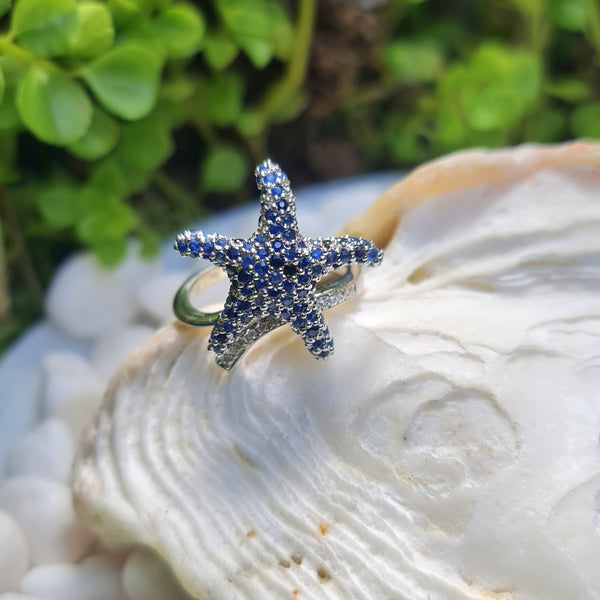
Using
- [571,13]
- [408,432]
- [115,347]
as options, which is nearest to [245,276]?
[408,432]

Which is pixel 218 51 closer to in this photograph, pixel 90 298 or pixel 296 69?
pixel 296 69

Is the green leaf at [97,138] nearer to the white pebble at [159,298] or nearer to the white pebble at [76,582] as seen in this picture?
the white pebble at [159,298]

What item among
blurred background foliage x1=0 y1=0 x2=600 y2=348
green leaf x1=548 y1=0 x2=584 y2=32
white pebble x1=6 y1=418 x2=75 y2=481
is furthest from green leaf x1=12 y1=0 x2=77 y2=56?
green leaf x1=548 y1=0 x2=584 y2=32

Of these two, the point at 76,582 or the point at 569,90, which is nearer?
the point at 76,582

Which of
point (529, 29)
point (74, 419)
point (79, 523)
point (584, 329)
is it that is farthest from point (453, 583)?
point (529, 29)

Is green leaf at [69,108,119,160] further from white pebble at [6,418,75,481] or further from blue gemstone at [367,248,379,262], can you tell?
blue gemstone at [367,248,379,262]

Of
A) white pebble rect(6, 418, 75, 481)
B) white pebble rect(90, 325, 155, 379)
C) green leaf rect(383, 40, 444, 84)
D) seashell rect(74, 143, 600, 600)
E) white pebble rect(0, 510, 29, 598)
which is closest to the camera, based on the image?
seashell rect(74, 143, 600, 600)

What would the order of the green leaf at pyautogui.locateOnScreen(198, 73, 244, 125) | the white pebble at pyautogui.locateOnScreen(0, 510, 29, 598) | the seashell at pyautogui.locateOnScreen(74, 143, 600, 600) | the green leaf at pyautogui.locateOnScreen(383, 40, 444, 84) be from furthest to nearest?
1. the green leaf at pyautogui.locateOnScreen(383, 40, 444, 84)
2. the green leaf at pyautogui.locateOnScreen(198, 73, 244, 125)
3. the white pebble at pyautogui.locateOnScreen(0, 510, 29, 598)
4. the seashell at pyautogui.locateOnScreen(74, 143, 600, 600)
